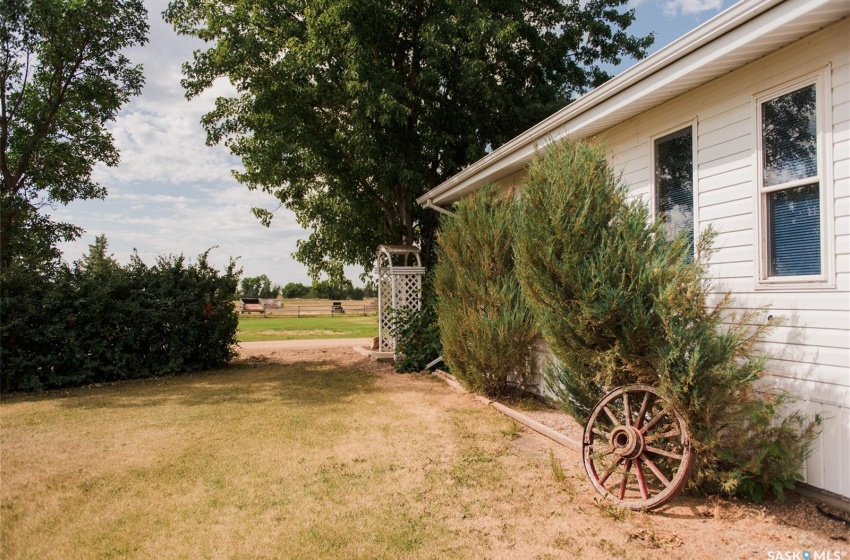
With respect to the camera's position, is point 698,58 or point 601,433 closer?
point 698,58

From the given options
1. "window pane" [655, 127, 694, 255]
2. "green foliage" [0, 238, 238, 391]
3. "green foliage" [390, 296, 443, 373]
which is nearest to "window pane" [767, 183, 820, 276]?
"window pane" [655, 127, 694, 255]

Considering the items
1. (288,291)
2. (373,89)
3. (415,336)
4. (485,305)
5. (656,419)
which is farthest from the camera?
(288,291)

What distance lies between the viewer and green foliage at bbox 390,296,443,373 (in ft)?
Answer: 31.6

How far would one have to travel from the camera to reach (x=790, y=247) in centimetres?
359

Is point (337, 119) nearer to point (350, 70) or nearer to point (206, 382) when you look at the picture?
point (350, 70)

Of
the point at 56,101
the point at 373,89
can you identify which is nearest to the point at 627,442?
the point at 373,89

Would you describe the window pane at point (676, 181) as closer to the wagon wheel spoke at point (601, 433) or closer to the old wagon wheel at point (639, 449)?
the old wagon wheel at point (639, 449)

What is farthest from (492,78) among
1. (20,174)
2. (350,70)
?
(20,174)

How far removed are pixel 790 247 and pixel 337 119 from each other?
A: 394 inches

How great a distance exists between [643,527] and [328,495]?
2.24 metres

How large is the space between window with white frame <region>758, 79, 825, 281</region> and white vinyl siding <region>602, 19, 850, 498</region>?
67mm

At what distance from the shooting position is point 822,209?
3318 mm

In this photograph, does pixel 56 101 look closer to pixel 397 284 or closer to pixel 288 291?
pixel 397 284

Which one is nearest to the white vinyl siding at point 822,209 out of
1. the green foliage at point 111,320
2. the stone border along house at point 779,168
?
the stone border along house at point 779,168
